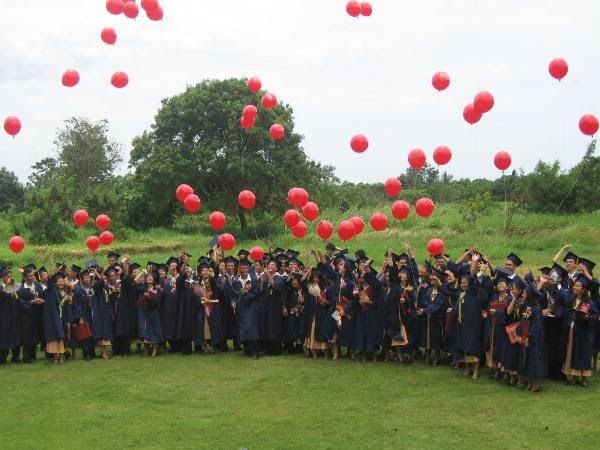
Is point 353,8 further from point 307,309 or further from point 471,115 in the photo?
point 307,309

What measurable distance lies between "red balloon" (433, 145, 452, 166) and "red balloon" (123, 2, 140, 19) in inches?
229

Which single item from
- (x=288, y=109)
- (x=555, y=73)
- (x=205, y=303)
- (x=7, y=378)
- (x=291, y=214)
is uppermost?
(x=288, y=109)

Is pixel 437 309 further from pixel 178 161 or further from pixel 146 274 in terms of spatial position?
pixel 178 161

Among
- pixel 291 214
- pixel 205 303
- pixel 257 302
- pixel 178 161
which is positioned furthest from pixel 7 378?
pixel 178 161

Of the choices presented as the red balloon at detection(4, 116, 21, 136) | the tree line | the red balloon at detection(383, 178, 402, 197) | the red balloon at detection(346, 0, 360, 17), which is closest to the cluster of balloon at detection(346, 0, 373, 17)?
the red balloon at detection(346, 0, 360, 17)

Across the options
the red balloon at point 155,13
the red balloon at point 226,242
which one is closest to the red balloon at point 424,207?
the red balloon at point 226,242

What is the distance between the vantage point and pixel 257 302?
1298 centimetres

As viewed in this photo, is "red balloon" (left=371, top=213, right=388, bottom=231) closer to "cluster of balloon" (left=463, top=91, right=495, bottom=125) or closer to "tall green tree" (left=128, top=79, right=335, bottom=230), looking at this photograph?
"cluster of balloon" (left=463, top=91, right=495, bottom=125)

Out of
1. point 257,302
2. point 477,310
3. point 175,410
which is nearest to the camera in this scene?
point 175,410

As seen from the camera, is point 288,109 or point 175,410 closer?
point 175,410

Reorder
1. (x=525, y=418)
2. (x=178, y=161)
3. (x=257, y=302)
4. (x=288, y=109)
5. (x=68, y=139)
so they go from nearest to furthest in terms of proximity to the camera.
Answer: (x=525, y=418)
(x=257, y=302)
(x=178, y=161)
(x=288, y=109)
(x=68, y=139)

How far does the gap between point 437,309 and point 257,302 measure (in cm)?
335

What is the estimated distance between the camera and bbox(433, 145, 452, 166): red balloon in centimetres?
1279

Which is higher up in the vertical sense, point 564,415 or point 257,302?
point 257,302
